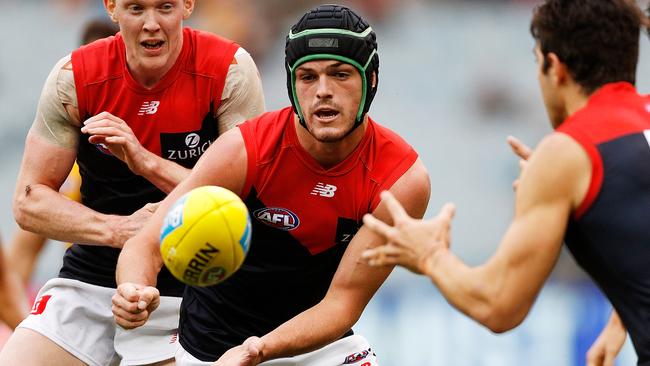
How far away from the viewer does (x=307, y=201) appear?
5.95m

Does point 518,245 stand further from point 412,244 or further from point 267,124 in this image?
point 267,124

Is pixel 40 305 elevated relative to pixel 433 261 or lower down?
lower down

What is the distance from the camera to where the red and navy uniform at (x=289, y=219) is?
5910mm

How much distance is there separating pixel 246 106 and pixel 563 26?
2396mm

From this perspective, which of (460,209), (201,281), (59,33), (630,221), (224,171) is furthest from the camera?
(59,33)

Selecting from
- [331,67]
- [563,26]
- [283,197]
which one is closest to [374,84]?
[331,67]

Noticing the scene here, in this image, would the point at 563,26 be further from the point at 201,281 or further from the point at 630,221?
the point at 201,281

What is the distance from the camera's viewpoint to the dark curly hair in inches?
183

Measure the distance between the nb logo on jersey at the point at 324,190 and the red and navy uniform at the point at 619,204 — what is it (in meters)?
1.59

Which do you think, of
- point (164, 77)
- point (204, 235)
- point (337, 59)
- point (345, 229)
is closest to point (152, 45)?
point (164, 77)

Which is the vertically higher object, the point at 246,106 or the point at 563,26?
the point at 563,26

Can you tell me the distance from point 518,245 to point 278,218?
1.81m

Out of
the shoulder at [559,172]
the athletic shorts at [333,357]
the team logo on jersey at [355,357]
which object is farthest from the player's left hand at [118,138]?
the shoulder at [559,172]

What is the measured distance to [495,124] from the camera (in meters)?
11.9
